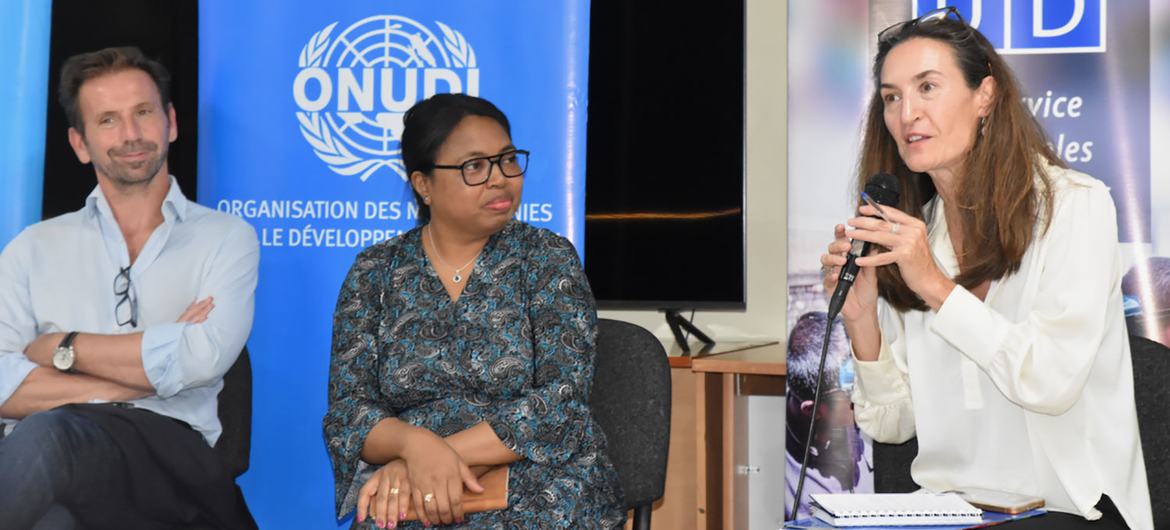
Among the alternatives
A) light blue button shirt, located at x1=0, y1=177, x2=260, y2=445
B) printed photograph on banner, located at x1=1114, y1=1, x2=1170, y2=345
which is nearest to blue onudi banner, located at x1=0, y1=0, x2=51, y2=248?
light blue button shirt, located at x1=0, y1=177, x2=260, y2=445

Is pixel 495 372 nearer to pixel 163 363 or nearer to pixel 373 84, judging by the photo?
pixel 163 363

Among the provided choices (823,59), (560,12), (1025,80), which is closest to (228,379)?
(560,12)

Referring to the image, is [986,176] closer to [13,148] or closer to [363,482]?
[363,482]

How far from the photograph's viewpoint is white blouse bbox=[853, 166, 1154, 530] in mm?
2086

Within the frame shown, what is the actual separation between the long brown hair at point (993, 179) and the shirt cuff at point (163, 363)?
178cm

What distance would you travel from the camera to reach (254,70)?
11.2 feet

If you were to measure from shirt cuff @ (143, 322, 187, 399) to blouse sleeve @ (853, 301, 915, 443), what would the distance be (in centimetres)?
170

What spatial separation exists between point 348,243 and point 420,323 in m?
0.80

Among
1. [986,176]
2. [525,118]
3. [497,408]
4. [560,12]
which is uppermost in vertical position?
[560,12]

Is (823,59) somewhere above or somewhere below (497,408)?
above

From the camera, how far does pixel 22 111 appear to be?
3398 millimetres

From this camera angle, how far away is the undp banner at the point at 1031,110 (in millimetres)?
3066

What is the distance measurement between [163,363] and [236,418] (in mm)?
237

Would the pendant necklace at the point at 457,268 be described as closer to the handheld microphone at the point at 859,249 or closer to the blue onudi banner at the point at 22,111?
the handheld microphone at the point at 859,249
